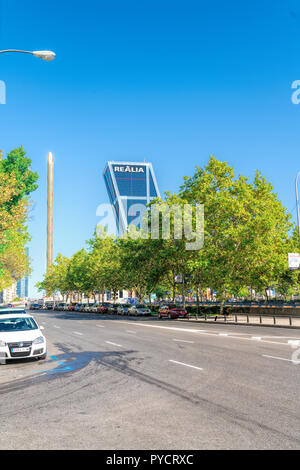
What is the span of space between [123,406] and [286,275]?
2731 inches

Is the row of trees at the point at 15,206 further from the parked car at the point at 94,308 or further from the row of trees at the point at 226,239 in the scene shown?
the parked car at the point at 94,308

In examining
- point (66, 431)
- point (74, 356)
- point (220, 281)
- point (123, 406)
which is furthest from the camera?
point (220, 281)

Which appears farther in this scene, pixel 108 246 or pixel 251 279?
pixel 108 246

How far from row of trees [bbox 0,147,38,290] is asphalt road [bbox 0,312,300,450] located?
2156 cm

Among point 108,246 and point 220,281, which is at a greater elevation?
point 108,246

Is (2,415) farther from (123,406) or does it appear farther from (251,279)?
(251,279)

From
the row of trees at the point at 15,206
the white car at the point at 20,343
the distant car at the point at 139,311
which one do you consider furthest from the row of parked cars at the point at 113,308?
the white car at the point at 20,343

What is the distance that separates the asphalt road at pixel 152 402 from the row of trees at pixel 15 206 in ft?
70.7

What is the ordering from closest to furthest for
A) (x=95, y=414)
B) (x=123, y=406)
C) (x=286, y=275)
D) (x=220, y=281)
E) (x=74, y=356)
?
(x=95, y=414), (x=123, y=406), (x=74, y=356), (x=220, y=281), (x=286, y=275)

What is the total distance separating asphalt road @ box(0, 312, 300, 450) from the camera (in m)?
5.72

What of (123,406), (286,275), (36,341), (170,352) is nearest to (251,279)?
(286,275)

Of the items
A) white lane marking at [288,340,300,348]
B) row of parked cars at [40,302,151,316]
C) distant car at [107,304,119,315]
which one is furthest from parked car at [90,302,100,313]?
white lane marking at [288,340,300,348]

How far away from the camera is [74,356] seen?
15.4m

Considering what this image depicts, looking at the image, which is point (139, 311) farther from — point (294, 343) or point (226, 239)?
point (294, 343)
